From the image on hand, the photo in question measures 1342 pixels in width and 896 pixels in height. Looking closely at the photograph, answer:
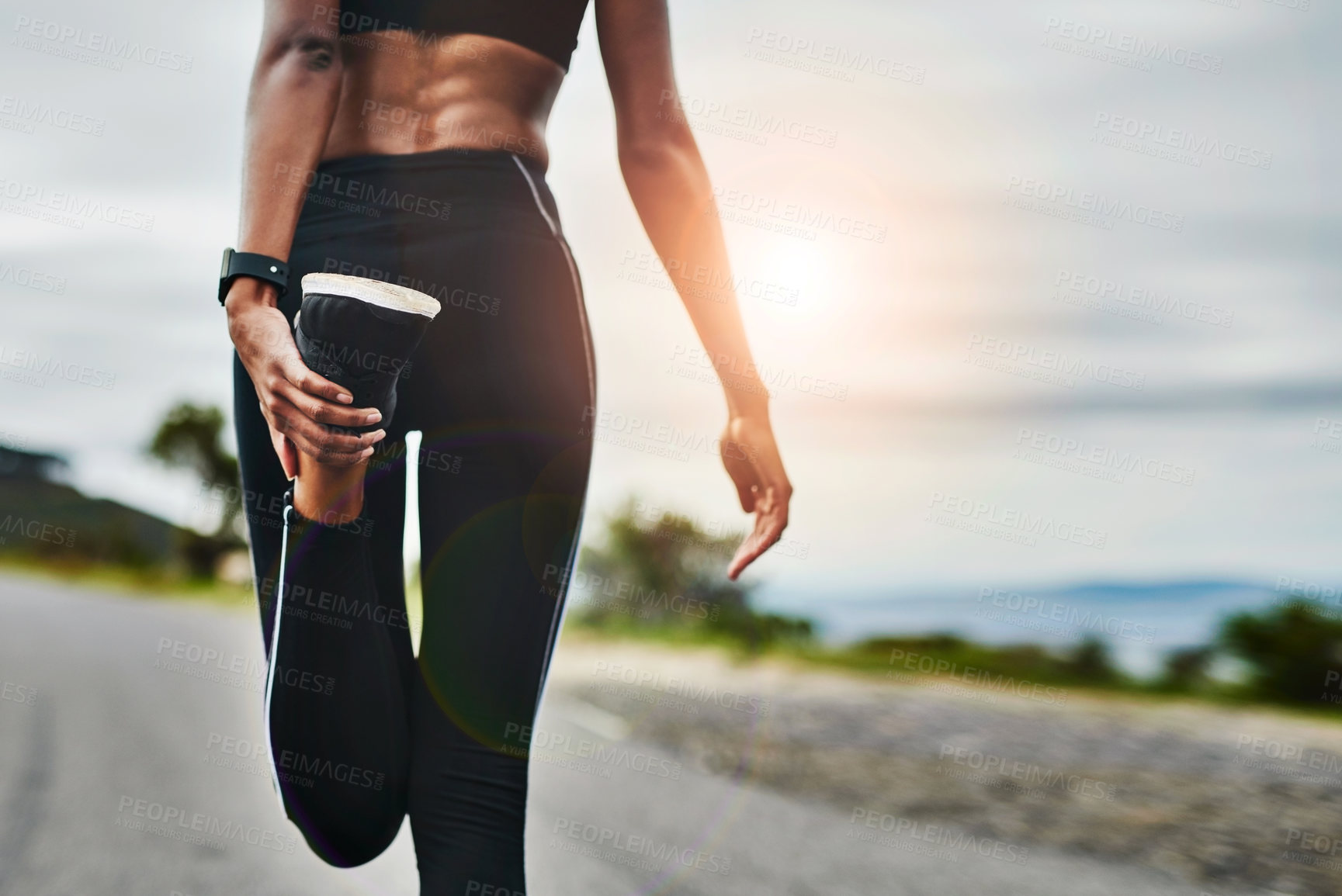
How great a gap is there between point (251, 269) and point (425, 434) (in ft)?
1.04

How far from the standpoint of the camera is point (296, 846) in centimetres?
428

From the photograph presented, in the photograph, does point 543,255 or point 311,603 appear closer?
point 311,603

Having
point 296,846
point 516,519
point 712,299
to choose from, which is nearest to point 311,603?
point 516,519

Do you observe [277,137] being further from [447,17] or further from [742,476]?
[742,476]

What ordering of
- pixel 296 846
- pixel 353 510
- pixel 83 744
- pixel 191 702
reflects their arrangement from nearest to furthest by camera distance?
pixel 353 510 → pixel 296 846 → pixel 83 744 → pixel 191 702

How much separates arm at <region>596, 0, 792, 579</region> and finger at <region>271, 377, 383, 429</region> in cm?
73

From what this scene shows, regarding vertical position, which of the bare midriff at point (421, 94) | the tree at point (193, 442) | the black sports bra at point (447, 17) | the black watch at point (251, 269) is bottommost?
the tree at point (193, 442)

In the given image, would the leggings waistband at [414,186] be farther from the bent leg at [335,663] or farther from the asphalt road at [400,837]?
the asphalt road at [400,837]

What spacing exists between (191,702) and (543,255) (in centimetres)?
768

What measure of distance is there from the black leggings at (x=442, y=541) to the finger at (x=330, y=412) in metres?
0.20

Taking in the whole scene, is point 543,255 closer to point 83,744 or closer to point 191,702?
point 83,744

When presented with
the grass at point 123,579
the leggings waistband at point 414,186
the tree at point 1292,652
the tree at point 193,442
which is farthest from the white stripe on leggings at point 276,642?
the tree at point 193,442

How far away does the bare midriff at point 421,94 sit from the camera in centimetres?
156

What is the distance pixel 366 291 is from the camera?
49.8 inches
